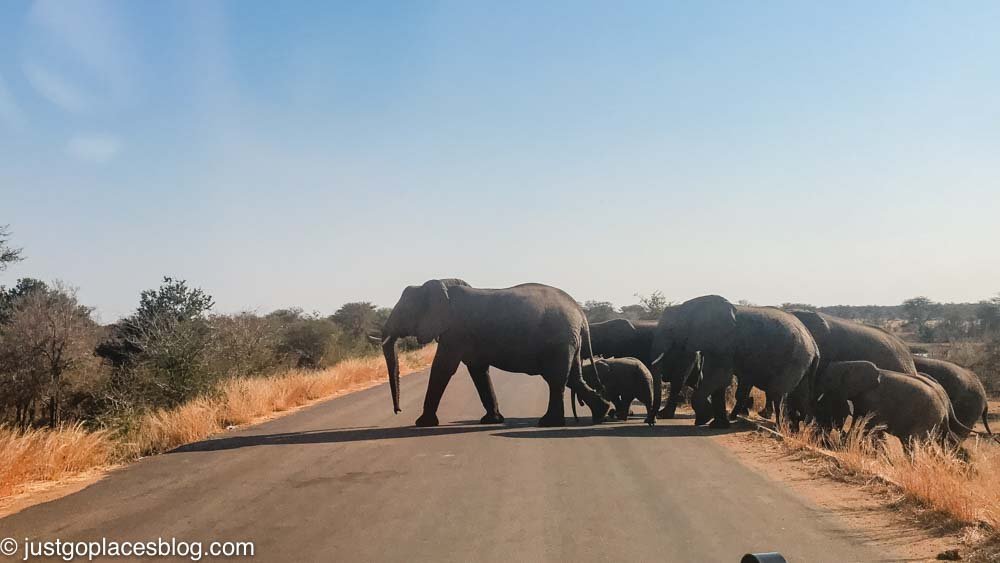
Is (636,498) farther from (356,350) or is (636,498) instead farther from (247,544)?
(356,350)

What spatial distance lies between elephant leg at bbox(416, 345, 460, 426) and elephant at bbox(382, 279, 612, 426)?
2cm

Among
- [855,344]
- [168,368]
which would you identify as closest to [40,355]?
[168,368]

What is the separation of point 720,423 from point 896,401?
3023mm

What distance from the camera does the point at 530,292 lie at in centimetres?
1549

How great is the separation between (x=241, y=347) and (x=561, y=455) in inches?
774

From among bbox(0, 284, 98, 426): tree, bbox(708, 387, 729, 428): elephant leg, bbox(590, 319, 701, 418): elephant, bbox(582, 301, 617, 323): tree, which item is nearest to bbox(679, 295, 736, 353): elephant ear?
bbox(708, 387, 729, 428): elephant leg

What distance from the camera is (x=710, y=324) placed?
49.0 ft

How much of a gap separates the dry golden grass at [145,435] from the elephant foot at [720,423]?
368 inches

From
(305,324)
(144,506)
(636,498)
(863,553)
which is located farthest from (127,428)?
(305,324)

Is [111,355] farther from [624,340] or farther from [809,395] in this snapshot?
[809,395]

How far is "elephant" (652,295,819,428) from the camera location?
1423 centimetres

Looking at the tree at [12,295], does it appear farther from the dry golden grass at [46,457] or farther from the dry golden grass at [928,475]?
the dry golden grass at [928,475]

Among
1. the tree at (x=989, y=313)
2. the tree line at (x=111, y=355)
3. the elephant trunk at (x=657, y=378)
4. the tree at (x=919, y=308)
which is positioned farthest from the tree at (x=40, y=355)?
the tree at (x=919, y=308)

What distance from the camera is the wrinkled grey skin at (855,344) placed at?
15906 millimetres
